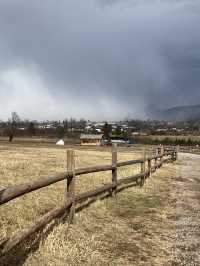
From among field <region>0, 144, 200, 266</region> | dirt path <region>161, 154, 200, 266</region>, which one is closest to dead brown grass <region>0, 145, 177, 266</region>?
field <region>0, 144, 200, 266</region>

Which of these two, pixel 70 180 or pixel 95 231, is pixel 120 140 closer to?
pixel 70 180

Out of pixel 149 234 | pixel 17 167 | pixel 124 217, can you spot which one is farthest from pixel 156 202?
pixel 17 167

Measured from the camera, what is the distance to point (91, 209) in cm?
1080

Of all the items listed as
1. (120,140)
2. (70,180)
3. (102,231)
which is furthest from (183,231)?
(120,140)

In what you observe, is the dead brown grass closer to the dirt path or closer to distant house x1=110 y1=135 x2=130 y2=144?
the dirt path

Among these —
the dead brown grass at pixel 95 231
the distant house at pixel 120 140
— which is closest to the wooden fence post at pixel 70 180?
the dead brown grass at pixel 95 231

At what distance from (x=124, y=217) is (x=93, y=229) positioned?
176 centimetres

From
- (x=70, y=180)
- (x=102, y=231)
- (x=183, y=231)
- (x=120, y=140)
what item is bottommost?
(x=120, y=140)

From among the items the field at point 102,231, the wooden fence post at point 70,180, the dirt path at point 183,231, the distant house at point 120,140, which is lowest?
the distant house at point 120,140

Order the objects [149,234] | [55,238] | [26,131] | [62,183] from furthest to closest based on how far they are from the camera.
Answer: [26,131] → [62,183] → [149,234] → [55,238]

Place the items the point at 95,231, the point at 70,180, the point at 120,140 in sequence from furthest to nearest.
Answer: the point at 120,140, the point at 70,180, the point at 95,231

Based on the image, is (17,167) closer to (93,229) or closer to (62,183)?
(62,183)

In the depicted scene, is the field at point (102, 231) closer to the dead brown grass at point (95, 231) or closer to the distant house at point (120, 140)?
the dead brown grass at point (95, 231)

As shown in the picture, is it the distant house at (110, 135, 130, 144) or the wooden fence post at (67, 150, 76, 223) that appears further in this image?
the distant house at (110, 135, 130, 144)
